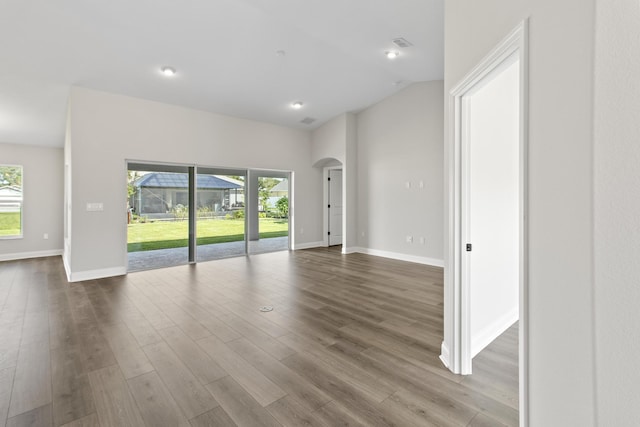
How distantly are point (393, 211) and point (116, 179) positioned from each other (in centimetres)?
555

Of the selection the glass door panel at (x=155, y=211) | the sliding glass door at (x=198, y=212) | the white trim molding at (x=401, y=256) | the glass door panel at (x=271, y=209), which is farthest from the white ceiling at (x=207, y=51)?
the white trim molding at (x=401, y=256)

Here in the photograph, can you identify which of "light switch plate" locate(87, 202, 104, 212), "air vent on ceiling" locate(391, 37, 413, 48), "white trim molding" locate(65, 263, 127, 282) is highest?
"air vent on ceiling" locate(391, 37, 413, 48)

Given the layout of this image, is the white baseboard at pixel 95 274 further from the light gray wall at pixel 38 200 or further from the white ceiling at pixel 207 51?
the light gray wall at pixel 38 200

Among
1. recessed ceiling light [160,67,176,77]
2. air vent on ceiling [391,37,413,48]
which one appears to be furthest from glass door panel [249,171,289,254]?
air vent on ceiling [391,37,413,48]

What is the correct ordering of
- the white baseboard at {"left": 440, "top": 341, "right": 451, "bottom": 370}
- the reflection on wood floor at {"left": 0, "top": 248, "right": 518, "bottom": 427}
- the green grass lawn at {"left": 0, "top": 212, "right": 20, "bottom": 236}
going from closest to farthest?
the reflection on wood floor at {"left": 0, "top": 248, "right": 518, "bottom": 427}
the white baseboard at {"left": 440, "top": 341, "right": 451, "bottom": 370}
the green grass lawn at {"left": 0, "top": 212, "right": 20, "bottom": 236}

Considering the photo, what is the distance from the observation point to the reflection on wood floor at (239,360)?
1.76 metres

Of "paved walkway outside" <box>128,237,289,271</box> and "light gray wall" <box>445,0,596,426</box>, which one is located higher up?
"light gray wall" <box>445,0,596,426</box>

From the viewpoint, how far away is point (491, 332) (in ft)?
8.75

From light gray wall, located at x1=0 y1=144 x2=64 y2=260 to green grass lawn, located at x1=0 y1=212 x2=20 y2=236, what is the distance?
13 cm

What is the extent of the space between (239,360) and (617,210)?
2.47 metres

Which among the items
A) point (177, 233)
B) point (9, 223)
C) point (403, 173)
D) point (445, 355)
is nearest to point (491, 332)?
point (445, 355)

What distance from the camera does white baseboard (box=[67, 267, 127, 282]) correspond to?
4.73 metres

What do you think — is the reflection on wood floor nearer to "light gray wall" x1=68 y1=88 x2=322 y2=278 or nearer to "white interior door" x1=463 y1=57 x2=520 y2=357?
"white interior door" x1=463 y1=57 x2=520 y2=357

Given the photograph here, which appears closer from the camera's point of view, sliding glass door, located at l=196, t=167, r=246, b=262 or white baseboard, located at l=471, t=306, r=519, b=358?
white baseboard, located at l=471, t=306, r=519, b=358
